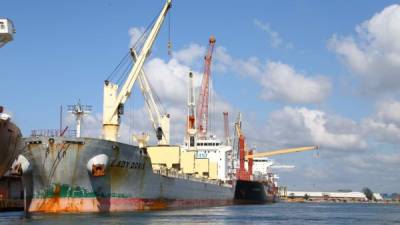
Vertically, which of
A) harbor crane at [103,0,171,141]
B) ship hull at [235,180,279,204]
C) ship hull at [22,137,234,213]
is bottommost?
ship hull at [235,180,279,204]

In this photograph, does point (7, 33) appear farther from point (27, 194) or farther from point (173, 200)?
point (173, 200)

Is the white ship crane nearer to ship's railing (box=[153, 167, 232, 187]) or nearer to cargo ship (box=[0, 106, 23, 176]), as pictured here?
cargo ship (box=[0, 106, 23, 176])

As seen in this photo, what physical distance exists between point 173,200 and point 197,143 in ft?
104

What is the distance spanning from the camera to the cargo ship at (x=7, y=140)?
94.5 ft


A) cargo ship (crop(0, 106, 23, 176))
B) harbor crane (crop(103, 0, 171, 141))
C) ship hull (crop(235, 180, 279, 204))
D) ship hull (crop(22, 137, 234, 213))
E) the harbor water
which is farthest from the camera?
ship hull (crop(235, 180, 279, 204))

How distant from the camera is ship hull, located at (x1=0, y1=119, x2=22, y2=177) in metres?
29.2

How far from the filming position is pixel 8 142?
98.5 ft

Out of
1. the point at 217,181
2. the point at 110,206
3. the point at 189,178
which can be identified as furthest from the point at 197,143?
the point at 110,206

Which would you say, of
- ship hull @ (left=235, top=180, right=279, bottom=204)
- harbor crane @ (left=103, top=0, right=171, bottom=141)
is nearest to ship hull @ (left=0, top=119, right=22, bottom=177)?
harbor crane @ (left=103, top=0, right=171, bottom=141)

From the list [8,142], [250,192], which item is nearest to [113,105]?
[8,142]

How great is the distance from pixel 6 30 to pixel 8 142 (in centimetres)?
584

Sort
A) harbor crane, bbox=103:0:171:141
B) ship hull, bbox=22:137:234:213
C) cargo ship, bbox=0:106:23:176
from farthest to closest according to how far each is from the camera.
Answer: harbor crane, bbox=103:0:171:141 < ship hull, bbox=22:137:234:213 < cargo ship, bbox=0:106:23:176

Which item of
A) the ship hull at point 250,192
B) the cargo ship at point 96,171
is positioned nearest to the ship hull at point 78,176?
the cargo ship at point 96,171

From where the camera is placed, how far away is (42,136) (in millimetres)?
42938
